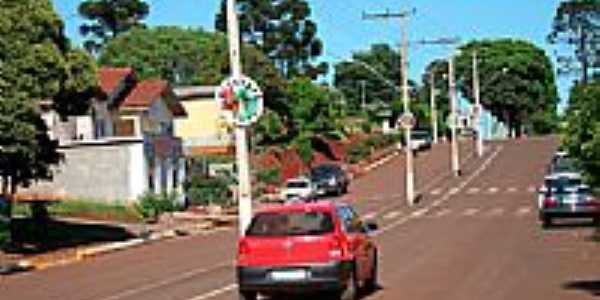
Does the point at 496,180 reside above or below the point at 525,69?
below

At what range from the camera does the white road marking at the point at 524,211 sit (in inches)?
2065

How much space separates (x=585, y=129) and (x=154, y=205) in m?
44.8

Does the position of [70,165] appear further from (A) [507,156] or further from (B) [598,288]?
(B) [598,288]

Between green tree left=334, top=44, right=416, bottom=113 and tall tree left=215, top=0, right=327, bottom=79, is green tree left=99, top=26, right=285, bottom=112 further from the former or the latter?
green tree left=334, top=44, right=416, bottom=113

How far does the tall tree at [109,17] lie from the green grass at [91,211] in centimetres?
7652

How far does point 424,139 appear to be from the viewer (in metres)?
110

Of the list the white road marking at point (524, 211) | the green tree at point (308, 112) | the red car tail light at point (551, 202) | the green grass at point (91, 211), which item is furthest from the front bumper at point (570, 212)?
the green tree at point (308, 112)

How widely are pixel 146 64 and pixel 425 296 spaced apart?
11531 centimetres

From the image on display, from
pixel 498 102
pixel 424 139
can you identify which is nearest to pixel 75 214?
pixel 424 139

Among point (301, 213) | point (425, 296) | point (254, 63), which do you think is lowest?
point (425, 296)

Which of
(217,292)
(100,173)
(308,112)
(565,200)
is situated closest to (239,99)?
(217,292)

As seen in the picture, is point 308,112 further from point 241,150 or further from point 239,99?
point 239,99

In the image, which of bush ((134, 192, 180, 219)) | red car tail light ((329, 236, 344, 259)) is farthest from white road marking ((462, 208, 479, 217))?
red car tail light ((329, 236, 344, 259))

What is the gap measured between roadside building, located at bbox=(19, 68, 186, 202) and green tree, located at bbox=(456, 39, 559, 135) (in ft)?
275
